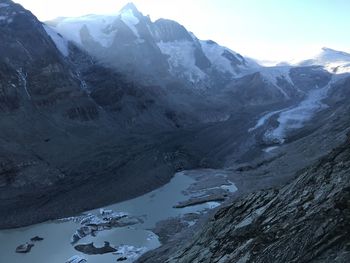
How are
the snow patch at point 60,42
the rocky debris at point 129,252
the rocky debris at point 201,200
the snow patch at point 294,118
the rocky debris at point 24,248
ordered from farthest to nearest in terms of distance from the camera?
the snow patch at point 60,42, the snow patch at point 294,118, the rocky debris at point 201,200, the rocky debris at point 24,248, the rocky debris at point 129,252

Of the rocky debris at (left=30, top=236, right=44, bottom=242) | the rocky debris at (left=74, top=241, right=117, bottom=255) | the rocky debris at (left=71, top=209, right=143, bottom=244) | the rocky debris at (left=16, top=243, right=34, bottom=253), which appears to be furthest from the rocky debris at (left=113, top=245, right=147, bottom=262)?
the rocky debris at (left=30, top=236, right=44, bottom=242)

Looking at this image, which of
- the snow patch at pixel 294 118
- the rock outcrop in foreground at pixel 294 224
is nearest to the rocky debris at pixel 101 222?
the rock outcrop in foreground at pixel 294 224

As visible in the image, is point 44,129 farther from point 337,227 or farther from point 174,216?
point 337,227

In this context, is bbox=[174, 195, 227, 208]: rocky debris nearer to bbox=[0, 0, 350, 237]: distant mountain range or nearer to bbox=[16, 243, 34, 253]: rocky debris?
bbox=[0, 0, 350, 237]: distant mountain range

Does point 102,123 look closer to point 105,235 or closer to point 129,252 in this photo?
point 105,235

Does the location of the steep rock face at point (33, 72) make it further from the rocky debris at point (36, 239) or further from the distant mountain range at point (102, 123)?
the rocky debris at point (36, 239)

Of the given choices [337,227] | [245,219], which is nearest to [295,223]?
[337,227]
